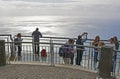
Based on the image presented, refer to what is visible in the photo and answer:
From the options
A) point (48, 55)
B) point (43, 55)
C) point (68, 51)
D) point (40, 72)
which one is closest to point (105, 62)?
point (68, 51)

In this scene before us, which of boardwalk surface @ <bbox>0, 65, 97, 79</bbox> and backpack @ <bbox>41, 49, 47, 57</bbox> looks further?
backpack @ <bbox>41, 49, 47, 57</bbox>

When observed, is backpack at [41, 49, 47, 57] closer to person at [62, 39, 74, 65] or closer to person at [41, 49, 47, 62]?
person at [41, 49, 47, 62]

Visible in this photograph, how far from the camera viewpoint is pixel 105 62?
49.1ft

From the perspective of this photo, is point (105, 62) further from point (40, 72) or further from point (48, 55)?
point (48, 55)

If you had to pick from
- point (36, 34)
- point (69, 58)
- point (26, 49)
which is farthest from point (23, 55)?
point (69, 58)

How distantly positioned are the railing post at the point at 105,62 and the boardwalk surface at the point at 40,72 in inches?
17.3

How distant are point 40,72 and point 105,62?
302 cm

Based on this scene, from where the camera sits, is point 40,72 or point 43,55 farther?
point 43,55

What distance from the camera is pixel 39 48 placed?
1917 cm

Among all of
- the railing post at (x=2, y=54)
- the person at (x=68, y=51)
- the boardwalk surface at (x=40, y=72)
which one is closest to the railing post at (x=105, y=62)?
the boardwalk surface at (x=40, y=72)

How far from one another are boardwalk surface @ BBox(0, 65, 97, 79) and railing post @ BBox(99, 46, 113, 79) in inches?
17.3

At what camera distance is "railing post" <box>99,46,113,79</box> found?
1483 cm

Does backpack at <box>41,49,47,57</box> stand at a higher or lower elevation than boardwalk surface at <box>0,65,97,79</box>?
higher

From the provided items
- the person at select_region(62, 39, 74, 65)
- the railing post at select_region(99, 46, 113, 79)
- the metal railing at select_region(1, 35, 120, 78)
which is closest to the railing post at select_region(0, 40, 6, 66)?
→ the metal railing at select_region(1, 35, 120, 78)
